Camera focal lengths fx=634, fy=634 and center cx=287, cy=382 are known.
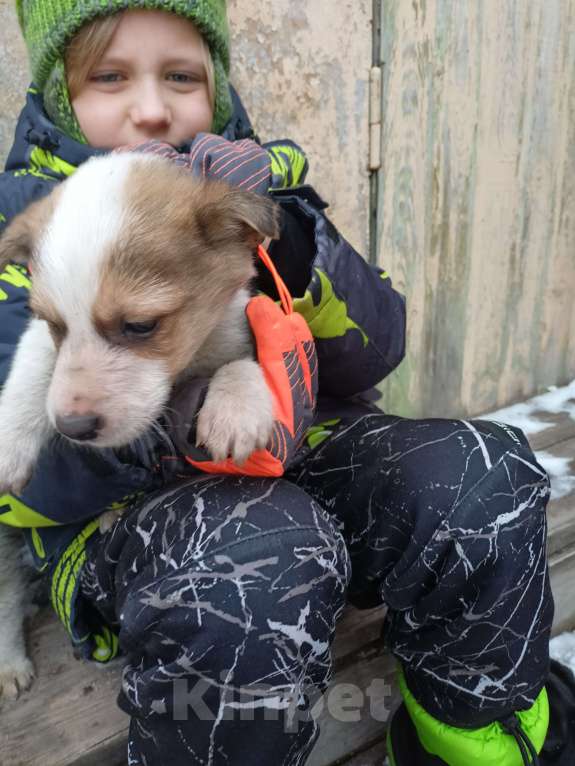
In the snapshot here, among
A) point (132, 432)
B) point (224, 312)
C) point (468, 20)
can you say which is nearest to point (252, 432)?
point (132, 432)

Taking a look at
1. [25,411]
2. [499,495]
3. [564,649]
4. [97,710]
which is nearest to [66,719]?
[97,710]

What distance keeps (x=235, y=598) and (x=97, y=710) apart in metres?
0.56

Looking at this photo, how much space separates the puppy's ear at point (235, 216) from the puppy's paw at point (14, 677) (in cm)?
102

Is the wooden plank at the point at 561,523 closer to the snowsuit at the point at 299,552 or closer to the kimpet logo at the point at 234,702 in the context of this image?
the snowsuit at the point at 299,552

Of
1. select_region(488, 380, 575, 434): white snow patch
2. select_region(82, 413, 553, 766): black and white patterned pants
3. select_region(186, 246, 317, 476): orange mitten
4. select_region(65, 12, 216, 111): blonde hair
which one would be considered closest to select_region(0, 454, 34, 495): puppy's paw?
select_region(82, 413, 553, 766): black and white patterned pants

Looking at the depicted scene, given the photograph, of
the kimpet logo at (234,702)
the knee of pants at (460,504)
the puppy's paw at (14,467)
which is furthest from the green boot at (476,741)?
the puppy's paw at (14,467)

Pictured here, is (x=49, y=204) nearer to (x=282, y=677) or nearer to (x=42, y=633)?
(x=282, y=677)

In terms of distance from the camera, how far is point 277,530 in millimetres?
1106

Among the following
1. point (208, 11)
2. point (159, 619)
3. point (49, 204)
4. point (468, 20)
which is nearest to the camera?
point (159, 619)

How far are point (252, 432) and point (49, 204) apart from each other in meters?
0.57

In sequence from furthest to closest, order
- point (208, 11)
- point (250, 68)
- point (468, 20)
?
point (468, 20)
point (250, 68)
point (208, 11)

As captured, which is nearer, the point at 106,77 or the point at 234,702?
the point at 234,702

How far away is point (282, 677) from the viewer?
105cm

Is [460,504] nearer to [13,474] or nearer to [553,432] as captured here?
[13,474]
